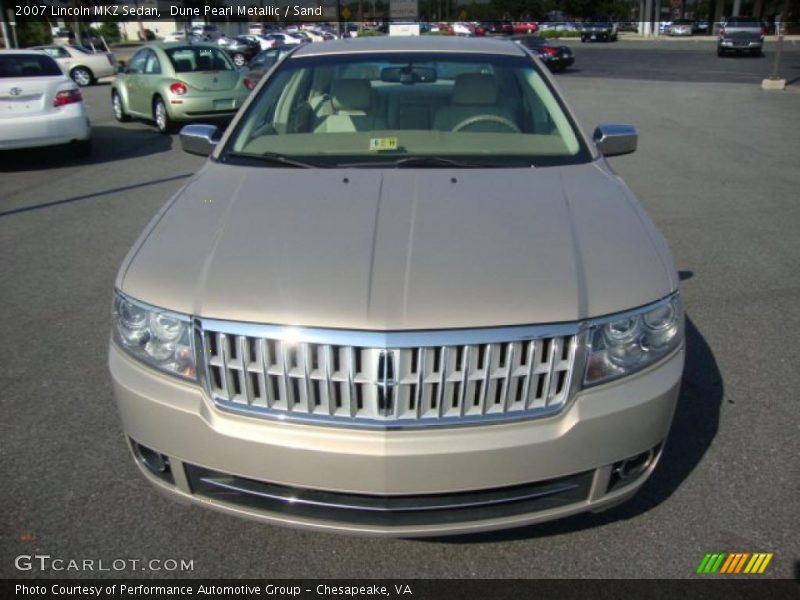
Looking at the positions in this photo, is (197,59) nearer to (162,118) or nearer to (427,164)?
(162,118)

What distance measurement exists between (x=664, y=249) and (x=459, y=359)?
1060 mm

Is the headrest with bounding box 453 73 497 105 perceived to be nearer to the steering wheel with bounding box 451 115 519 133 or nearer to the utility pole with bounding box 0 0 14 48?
the steering wheel with bounding box 451 115 519 133

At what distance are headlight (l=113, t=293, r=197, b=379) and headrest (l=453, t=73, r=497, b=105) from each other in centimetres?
215

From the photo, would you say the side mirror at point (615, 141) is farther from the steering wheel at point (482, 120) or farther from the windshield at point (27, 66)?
the windshield at point (27, 66)

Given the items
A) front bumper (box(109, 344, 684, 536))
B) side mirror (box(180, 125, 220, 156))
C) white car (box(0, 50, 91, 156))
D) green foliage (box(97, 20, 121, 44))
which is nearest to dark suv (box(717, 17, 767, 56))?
white car (box(0, 50, 91, 156))

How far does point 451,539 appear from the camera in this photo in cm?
263

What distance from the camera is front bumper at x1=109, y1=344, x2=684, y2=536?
212 centimetres

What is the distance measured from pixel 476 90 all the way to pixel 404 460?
240 cm

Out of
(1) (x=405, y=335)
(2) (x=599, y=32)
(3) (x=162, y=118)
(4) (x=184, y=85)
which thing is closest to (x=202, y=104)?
(4) (x=184, y=85)

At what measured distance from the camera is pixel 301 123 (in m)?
3.88

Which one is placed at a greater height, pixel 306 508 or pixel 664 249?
pixel 664 249

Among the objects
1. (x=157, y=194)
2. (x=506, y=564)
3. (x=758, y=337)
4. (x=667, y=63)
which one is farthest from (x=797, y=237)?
(x=667, y=63)

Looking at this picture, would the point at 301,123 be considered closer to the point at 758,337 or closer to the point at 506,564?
the point at 506,564

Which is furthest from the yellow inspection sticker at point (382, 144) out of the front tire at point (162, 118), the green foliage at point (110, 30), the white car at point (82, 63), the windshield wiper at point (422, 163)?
the green foliage at point (110, 30)
